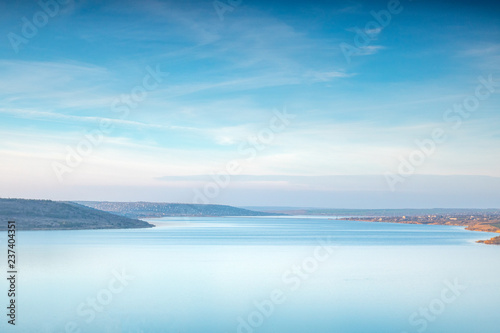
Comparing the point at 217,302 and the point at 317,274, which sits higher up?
the point at 317,274

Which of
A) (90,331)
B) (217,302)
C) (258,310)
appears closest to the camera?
(90,331)

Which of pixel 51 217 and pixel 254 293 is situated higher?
pixel 51 217

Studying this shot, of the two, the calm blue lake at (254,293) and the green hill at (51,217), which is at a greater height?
the green hill at (51,217)

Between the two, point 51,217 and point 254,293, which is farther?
point 51,217

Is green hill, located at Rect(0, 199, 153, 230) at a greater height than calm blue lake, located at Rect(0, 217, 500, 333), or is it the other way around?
green hill, located at Rect(0, 199, 153, 230)

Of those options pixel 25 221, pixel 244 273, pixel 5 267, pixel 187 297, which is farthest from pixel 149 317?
pixel 25 221

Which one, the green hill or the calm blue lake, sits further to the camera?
the green hill

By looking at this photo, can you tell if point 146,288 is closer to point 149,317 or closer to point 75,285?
point 75,285

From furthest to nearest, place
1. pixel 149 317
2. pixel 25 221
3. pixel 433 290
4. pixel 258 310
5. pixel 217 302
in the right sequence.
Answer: pixel 25 221 → pixel 433 290 → pixel 217 302 → pixel 258 310 → pixel 149 317

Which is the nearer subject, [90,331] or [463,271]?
[90,331]

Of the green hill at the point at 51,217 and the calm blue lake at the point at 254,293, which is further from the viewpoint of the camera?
the green hill at the point at 51,217

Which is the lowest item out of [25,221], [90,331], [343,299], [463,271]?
[90,331]
